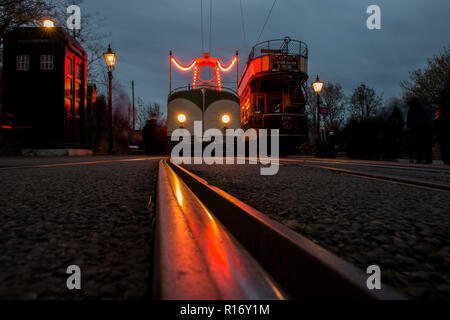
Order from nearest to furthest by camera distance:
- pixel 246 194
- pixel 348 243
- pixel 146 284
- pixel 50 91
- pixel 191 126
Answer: pixel 146 284 → pixel 348 243 → pixel 246 194 → pixel 191 126 → pixel 50 91

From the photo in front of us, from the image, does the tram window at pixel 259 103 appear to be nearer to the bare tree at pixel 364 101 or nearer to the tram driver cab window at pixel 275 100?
the tram driver cab window at pixel 275 100

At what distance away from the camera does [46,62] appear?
491 inches

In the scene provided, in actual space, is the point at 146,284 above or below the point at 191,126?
below

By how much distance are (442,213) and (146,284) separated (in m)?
1.40

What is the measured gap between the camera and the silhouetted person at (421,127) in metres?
7.95

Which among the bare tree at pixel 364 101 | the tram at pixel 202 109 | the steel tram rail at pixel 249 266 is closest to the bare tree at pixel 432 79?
the bare tree at pixel 364 101

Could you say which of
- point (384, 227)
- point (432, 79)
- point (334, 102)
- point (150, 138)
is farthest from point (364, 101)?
point (384, 227)

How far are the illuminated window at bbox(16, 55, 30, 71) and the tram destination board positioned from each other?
1215 centimetres

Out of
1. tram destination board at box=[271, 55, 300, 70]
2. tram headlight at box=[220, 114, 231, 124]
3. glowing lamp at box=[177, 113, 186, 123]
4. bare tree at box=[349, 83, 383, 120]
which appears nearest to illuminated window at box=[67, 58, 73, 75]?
glowing lamp at box=[177, 113, 186, 123]

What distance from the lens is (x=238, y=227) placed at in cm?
92

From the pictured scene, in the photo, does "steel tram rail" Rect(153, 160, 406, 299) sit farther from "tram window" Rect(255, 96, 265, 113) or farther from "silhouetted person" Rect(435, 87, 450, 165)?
"tram window" Rect(255, 96, 265, 113)

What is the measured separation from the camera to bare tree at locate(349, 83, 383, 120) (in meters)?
31.4

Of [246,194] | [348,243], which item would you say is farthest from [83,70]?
[348,243]

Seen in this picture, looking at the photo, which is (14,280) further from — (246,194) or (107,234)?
(246,194)
